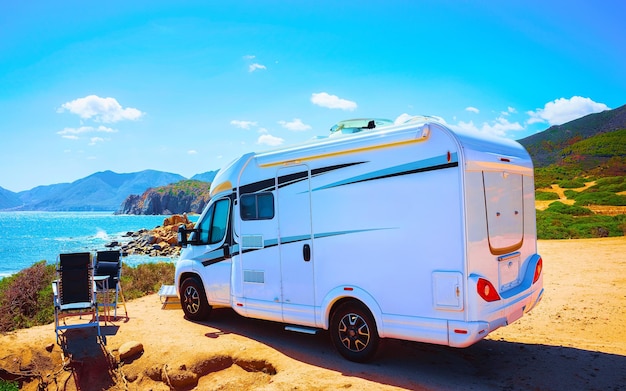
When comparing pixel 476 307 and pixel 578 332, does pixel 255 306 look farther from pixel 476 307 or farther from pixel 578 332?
pixel 578 332

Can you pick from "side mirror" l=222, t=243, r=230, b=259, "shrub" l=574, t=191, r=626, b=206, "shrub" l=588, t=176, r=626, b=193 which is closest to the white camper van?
"side mirror" l=222, t=243, r=230, b=259

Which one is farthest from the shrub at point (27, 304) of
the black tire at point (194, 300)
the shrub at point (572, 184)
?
the shrub at point (572, 184)

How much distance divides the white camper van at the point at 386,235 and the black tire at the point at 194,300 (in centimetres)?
101

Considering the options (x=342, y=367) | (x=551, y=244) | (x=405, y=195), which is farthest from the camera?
(x=551, y=244)

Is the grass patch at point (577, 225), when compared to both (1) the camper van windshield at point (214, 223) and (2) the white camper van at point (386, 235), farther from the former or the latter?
(1) the camper van windshield at point (214, 223)

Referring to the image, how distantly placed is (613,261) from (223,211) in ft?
40.0

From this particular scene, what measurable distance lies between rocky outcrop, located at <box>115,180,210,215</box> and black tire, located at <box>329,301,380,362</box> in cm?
12633

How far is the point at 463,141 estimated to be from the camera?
5445mm

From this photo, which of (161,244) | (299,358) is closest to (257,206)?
(299,358)

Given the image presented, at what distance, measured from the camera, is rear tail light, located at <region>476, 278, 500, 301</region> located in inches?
207

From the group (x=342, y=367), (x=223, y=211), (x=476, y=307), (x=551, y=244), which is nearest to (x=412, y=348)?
(x=342, y=367)

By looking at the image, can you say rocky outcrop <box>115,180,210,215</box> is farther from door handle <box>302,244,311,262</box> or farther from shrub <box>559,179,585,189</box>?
door handle <box>302,244,311,262</box>

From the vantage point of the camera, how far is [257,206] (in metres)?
7.58

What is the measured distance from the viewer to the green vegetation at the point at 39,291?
9796mm
